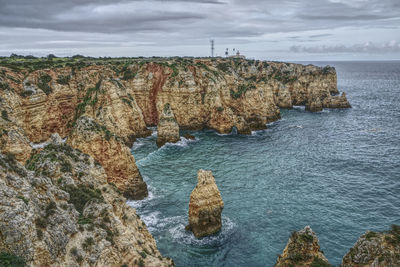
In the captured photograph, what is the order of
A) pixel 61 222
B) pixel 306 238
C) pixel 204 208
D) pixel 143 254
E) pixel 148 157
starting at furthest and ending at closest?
pixel 148 157, pixel 204 208, pixel 306 238, pixel 143 254, pixel 61 222

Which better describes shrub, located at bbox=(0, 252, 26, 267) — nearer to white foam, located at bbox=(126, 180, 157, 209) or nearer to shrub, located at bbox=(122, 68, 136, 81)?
white foam, located at bbox=(126, 180, 157, 209)

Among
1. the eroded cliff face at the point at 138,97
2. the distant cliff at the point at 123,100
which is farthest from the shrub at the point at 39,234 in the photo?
the eroded cliff face at the point at 138,97

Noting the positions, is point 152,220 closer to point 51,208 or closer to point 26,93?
point 51,208

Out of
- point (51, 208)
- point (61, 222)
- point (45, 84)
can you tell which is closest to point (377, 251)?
point (61, 222)

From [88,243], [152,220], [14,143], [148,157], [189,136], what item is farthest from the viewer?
[189,136]

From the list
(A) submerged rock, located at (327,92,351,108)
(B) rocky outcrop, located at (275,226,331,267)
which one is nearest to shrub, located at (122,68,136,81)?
(B) rocky outcrop, located at (275,226,331,267)

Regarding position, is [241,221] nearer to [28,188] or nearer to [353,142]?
[28,188]

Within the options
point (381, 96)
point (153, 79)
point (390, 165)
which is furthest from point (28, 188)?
point (381, 96)
